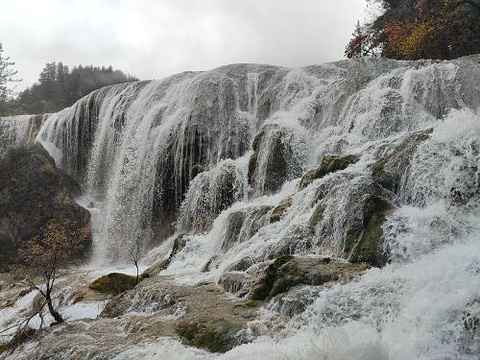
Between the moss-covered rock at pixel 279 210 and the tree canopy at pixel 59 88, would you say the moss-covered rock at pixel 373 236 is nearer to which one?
the moss-covered rock at pixel 279 210

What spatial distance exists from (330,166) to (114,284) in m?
6.57

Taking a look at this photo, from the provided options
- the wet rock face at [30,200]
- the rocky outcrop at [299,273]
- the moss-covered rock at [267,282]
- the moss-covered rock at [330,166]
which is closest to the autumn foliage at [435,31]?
the moss-covered rock at [330,166]

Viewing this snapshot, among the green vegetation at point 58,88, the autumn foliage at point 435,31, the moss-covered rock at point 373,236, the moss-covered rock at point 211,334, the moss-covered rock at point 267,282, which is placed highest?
the green vegetation at point 58,88

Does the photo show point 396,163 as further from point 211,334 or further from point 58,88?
point 58,88

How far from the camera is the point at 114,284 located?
13023mm

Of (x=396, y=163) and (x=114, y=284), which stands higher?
(x=396, y=163)

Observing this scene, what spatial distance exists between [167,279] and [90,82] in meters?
60.7

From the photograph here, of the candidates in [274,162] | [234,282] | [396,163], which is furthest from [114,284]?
[396,163]

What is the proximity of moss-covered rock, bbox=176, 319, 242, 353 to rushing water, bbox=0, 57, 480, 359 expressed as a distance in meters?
0.30

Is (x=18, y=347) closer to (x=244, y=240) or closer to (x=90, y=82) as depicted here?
(x=244, y=240)

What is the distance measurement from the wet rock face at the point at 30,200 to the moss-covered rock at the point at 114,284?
1062 cm

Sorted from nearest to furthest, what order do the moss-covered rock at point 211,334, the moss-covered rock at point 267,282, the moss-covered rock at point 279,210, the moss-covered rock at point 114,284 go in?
the moss-covered rock at point 211,334 < the moss-covered rock at point 267,282 < the moss-covered rock at point 279,210 < the moss-covered rock at point 114,284

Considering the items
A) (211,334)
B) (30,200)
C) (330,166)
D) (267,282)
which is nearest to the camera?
(211,334)

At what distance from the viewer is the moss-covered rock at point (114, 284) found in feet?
42.3
